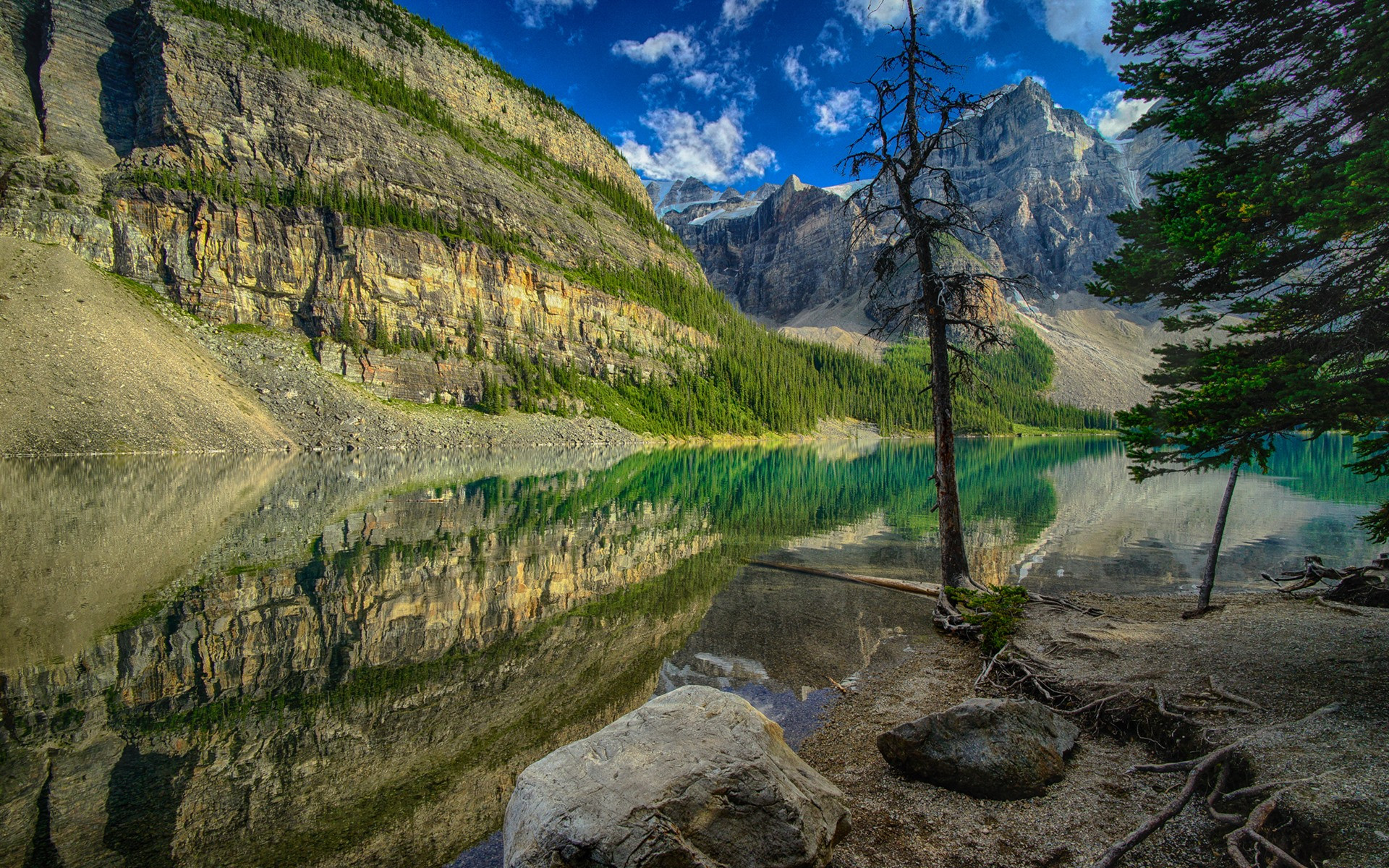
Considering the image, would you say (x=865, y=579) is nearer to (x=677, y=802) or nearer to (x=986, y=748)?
(x=986, y=748)

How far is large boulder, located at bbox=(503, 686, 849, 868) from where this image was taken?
3748 mm

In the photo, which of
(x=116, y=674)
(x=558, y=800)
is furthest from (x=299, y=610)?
(x=558, y=800)

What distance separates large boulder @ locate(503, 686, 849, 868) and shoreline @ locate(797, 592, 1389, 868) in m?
0.60

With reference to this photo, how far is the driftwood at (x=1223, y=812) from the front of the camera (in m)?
3.38

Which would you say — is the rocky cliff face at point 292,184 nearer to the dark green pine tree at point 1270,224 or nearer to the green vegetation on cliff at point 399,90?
the green vegetation on cliff at point 399,90

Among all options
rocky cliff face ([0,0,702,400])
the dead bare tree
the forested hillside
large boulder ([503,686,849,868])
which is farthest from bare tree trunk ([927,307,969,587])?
rocky cliff face ([0,0,702,400])

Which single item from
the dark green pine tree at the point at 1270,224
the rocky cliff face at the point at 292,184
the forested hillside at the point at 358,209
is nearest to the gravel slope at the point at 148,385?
the forested hillside at the point at 358,209

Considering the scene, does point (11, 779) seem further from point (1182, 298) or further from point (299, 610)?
point (1182, 298)

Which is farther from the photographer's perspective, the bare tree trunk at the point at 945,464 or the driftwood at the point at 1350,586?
the bare tree trunk at the point at 945,464

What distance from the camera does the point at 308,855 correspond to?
5.00m

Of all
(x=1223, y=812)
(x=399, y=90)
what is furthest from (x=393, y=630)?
(x=399, y=90)

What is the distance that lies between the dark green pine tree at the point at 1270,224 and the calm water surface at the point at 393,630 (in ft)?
20.0

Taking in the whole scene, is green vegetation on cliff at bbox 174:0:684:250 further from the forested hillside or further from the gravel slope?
the gravel slope

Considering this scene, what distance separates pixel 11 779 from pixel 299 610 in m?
5.78
